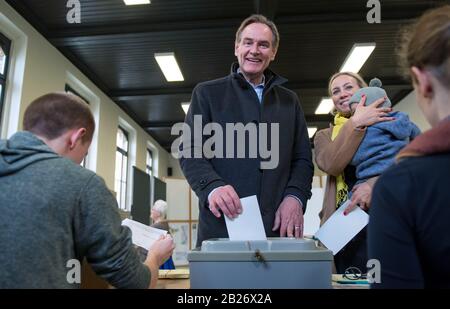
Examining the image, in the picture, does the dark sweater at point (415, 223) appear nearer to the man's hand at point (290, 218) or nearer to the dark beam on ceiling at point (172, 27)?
the man's hand at point (290, 218)

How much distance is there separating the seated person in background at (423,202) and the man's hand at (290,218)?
56 cm

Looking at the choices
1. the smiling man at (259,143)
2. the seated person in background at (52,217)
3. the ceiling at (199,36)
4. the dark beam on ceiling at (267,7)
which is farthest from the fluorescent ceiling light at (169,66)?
the seated person in background at (52,217)

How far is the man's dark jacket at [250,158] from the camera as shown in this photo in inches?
46.6

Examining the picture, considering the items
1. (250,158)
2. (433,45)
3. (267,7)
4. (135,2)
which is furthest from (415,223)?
(135,2)

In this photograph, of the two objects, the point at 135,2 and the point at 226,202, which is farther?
the point at 135,2

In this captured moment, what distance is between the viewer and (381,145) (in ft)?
4.34

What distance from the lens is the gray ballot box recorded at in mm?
763

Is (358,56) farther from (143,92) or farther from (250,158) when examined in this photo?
(250,158)

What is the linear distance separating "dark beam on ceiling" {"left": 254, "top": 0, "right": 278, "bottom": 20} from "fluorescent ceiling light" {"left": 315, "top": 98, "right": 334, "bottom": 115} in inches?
137

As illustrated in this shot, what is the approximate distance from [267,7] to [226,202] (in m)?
3.82
